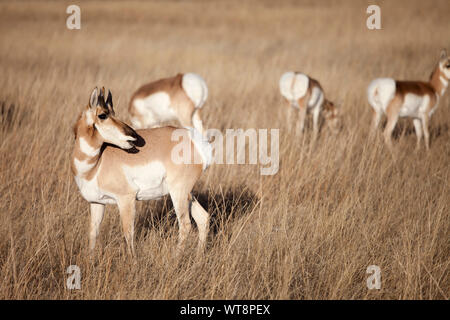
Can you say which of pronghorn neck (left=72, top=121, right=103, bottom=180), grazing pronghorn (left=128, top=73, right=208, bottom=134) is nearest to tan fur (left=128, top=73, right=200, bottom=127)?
grazing pronghorn (left=128, top=73, right=208, bottom=134)

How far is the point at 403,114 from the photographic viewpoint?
284 inches

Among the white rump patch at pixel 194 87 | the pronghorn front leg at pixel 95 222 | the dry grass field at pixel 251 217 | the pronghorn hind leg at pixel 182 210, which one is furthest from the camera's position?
the white rump patch at pixel 194 87

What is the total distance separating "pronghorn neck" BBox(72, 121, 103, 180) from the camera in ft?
10.1

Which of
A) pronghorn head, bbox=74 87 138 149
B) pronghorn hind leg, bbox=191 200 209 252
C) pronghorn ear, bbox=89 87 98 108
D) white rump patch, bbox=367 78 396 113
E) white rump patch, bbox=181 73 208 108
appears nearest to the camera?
pronghorn ear, bbox=89 87 98 108

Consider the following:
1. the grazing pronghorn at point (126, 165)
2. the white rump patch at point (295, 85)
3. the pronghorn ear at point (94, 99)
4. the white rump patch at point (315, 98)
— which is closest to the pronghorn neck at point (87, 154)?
the grazing pronghorn at point (126, 165)

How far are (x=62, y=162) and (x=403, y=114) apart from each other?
5558 millimetres

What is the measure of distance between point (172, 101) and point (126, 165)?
3.54 m

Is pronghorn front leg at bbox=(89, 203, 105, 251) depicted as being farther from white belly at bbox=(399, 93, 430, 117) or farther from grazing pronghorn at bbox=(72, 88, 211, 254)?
white belly at bbox=(399, 93, 430, 117)

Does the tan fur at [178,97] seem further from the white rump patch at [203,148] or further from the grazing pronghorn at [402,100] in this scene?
the white rump patch at [203,148]

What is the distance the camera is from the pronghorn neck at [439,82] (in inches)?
303

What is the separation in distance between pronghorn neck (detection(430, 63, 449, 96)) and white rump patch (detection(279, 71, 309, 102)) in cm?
234
